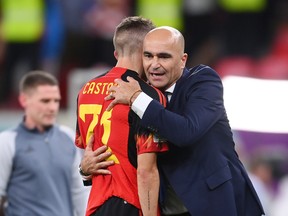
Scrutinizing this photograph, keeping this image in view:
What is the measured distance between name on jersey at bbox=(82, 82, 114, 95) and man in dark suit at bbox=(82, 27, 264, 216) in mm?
73

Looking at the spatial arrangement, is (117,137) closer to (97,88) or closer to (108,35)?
(97,88)

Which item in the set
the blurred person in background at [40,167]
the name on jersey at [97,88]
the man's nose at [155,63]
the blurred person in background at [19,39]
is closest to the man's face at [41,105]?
the blurred person in background at [40,167]

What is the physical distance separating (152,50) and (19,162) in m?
2.27

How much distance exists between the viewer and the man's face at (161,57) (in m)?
6.66

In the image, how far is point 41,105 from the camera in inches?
352

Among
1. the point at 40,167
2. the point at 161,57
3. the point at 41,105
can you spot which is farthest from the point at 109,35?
the point at 161,57

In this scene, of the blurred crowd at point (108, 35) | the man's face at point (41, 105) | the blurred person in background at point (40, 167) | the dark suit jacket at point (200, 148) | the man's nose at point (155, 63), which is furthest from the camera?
the blurred crowd at point (108, 35)

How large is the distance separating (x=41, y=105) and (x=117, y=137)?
239 centimetres

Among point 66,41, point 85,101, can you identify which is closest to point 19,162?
point 85,101

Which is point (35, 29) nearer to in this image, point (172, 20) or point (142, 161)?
point (172, 20)

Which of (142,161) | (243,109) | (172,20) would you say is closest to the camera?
(142,161)

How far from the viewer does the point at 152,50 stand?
666 centimetres

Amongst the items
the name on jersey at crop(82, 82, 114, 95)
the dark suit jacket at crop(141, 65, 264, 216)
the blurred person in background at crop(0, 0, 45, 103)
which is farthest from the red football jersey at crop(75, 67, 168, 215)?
the blurred person in background at crop(0, 0, 45, 103)

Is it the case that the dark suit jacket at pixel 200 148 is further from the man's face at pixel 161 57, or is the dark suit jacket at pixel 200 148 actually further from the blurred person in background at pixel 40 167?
the blurred person in background at pixel 40 167
